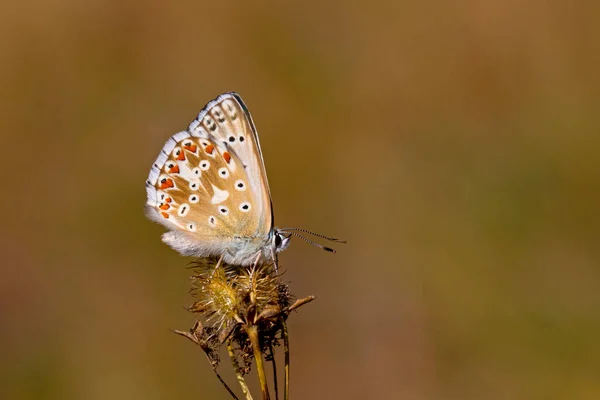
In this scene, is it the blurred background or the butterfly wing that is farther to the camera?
the blurred background

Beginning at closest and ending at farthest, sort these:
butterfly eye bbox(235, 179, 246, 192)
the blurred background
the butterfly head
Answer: the butterfly head
butterfly eye bbox(235, 179, 246, 192)
the blurred background

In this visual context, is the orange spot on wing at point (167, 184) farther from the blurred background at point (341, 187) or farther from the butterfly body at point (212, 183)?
the blurred background at point (341, 187)

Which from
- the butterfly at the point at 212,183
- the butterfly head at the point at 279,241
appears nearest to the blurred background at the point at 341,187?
the butterfly at the point at 212,183

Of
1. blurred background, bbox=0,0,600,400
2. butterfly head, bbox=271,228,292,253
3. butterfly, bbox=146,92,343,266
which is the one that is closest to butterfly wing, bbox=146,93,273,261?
butterfly, bbox=146,92,343,266

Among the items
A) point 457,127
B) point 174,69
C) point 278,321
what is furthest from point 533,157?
point 278,321

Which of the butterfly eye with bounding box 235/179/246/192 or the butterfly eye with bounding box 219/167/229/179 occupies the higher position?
the butterfly eye with bounding box 219/167/229/179

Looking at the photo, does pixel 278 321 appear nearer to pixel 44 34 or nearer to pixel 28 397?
pixel 28 397

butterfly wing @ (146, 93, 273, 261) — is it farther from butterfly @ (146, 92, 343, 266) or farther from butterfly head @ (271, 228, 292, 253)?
butterfly head @ (271, 228, 292, 253)
